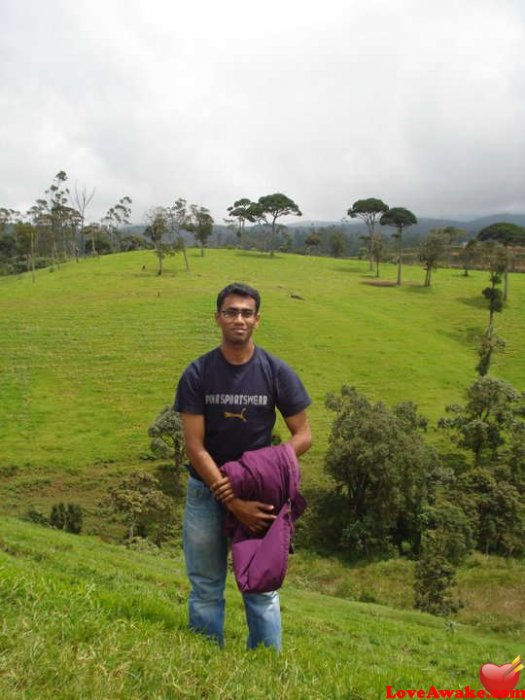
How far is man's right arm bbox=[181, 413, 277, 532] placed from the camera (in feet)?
12.4

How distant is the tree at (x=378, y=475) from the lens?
2242 centimetres

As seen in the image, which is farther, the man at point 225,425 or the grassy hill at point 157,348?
the grassy hill at point 157,348

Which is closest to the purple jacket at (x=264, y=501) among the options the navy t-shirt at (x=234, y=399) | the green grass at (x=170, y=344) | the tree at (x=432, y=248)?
the navy t-shirt at (x=234, y=399)

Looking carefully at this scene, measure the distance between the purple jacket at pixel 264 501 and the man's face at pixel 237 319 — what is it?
0.85m

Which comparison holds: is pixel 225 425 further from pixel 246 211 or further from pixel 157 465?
pixel 246 211

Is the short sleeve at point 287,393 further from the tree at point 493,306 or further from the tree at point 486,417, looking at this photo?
the tree at point 493,306

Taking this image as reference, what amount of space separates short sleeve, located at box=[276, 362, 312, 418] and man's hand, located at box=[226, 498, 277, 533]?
70 centimetres

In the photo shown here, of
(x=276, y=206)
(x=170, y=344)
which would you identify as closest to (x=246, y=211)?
(x=276, y=206)

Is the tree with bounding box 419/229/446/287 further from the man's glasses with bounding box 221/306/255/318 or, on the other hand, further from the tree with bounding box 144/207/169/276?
the man's glasses with bounding box 221/306/255/318

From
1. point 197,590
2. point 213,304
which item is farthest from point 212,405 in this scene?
point 213,304

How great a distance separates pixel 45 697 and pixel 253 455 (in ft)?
6.01

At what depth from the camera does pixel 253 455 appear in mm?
3828

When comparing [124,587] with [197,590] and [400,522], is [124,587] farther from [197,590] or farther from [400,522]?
[400,522]

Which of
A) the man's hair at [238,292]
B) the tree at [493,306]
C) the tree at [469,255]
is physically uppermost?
the tree at [469,255]
